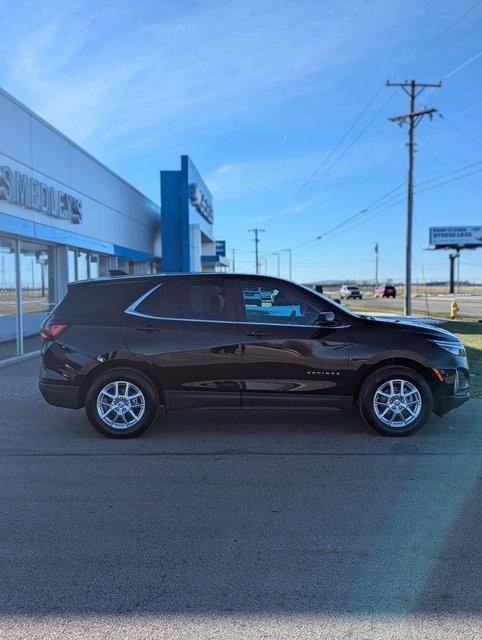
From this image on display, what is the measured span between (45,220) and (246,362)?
386 inches

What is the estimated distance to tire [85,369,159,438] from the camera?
634 cm

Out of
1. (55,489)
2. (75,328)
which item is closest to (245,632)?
(55,489)

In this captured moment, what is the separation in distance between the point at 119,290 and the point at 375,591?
172 inches

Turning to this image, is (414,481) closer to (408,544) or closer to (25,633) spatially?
(408,544)

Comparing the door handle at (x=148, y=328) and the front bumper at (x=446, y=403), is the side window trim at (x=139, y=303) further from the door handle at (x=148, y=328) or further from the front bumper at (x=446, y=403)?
the front bumper at (x=446, y=403)

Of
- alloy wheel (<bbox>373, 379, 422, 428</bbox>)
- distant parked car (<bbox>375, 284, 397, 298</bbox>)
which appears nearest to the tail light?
alloy wheel (<bbox>373, 379, 422, 428</bbox>)

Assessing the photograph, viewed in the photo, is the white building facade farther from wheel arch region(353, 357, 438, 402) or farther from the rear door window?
wheel arch region(353, 357, 438, 402)

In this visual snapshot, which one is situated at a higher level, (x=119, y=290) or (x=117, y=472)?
(x=119, y=290)

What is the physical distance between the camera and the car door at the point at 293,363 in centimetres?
629

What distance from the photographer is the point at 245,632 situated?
2879 mm

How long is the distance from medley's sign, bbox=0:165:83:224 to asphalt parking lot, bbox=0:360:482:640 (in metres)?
7.15

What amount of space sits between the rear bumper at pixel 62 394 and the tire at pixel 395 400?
10.3 feet

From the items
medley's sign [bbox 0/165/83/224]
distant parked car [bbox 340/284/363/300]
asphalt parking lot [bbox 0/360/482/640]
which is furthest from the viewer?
distant parked car [bbox 340/284/363/300]

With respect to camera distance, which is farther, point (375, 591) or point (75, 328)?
point (75, 328)
